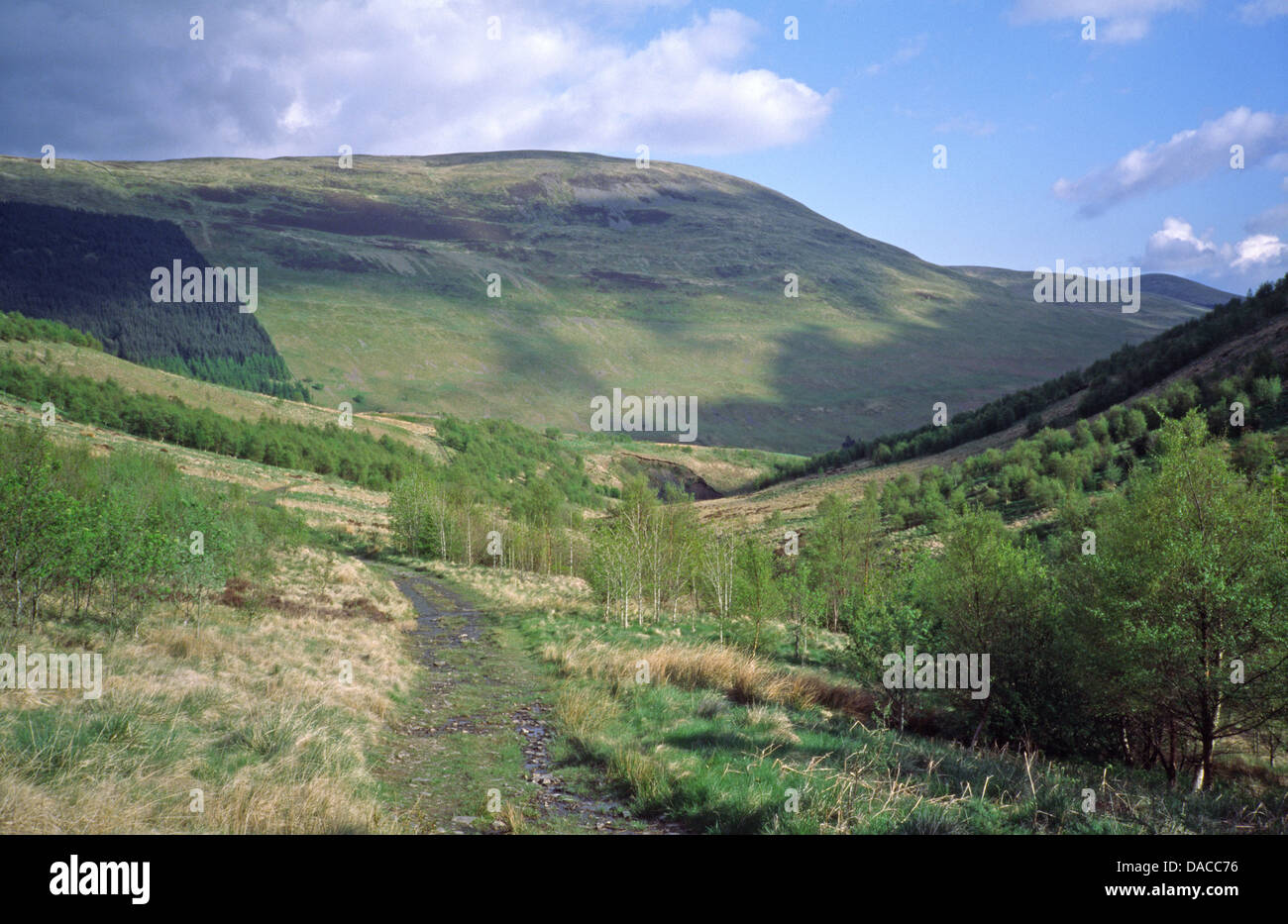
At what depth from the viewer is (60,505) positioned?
609 inches

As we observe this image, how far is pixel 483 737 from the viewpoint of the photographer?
14.4m

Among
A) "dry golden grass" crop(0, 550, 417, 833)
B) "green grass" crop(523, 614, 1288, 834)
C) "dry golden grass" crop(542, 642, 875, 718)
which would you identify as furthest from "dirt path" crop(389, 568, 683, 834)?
"dry golden grass" crop(542, 642, 875, 718)

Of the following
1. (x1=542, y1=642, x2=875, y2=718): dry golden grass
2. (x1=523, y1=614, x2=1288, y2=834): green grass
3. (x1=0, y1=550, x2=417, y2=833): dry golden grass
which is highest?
(x1=0, y1=550, x2=417, y2=833): dry golden grass

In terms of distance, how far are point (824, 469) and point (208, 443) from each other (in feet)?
277

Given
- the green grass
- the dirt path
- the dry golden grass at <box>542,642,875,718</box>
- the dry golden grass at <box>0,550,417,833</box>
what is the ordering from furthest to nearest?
1. the dry golden grass at <box>542,642,875,718</box>
2. the dirt path
3. the green grass
4. the dry golden grass at <box>0,550,417,833</box>

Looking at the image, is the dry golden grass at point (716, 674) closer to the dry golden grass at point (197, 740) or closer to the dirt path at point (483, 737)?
the dirt path at point (483, 737)

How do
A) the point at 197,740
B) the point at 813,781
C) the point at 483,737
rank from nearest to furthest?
the point at 813,781 → the point at 197,740 → the point at 483,737

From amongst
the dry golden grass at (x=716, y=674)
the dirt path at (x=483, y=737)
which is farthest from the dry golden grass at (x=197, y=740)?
the dry golden grass at (x=716, y=674)

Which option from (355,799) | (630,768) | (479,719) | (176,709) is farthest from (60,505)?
(630,768)

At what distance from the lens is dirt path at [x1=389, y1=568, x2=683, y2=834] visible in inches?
380

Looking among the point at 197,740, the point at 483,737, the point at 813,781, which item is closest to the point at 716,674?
the point at 483,737

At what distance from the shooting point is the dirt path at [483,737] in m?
9.64

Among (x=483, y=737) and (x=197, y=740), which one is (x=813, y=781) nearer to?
(x=483, y=737)

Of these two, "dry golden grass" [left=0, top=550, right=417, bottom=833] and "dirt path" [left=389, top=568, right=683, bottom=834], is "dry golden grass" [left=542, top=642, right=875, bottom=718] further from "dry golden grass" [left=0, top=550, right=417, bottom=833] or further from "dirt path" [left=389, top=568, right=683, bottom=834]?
"dry golden grass" [left=0, top=550, right=417, bottom=833]
